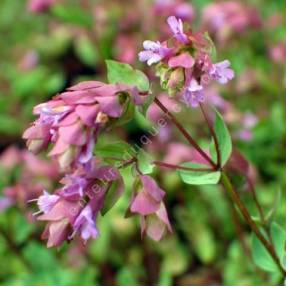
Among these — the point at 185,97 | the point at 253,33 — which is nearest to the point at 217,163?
the point at 185,97

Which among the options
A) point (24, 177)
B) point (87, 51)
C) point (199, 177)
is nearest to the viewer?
point (199, 177)

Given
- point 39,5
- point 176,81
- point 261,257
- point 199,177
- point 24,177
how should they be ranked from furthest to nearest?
1. point 39,5
2. point 24,177
3. point 261,257
4. point 199,177
5. point 176,81

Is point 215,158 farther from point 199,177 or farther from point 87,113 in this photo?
point 87,113

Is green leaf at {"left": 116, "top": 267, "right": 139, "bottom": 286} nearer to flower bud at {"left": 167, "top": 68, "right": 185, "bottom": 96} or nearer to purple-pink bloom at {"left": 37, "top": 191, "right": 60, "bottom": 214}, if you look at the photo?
purple-pink bloom at {"left": 37, "top": 191, "right": 60, "bottom": 214}

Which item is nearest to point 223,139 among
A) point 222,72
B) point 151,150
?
point 222,72

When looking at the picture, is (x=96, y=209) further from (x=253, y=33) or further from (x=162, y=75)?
(x=253, y=33)

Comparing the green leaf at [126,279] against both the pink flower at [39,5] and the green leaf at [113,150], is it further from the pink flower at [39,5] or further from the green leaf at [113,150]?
the pink flower at [39,5]

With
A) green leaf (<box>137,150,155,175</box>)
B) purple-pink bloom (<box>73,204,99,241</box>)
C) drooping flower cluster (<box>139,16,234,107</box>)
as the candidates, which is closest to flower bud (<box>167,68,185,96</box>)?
drooping flower cluster (<box>139,16,234,107</box>)
